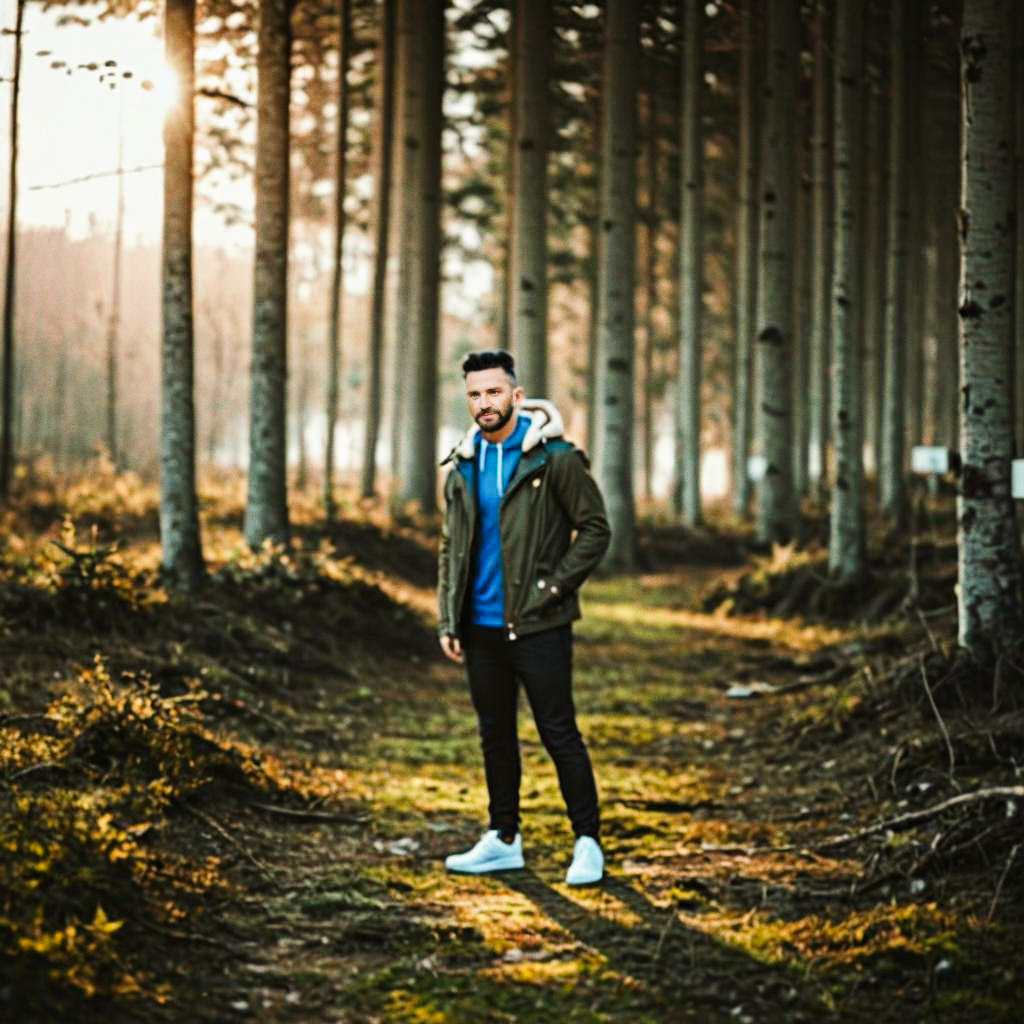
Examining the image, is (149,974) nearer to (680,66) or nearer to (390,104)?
(390,104)

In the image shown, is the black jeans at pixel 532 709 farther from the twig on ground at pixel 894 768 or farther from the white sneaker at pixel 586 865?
the twig on ground at pixel 894 768

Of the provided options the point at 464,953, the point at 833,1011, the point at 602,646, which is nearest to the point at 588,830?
the point at 464,953

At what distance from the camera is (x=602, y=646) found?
46.3 ft

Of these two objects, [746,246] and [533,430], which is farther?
[746,246]

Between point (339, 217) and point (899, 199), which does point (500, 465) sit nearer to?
point (899, 199)

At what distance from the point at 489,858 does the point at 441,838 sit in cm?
71

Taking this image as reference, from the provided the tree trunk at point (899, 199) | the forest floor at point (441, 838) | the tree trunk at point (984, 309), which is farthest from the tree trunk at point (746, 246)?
the tree trunk at point (984, 309)

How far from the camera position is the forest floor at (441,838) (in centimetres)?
462

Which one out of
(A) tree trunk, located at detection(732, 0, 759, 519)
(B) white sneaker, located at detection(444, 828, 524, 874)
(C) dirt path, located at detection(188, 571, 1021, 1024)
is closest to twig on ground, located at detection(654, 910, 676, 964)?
(C) dirt path, located at detection(188, 571, 1021, 1024)

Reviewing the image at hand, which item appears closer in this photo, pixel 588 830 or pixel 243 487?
pixel 588 830

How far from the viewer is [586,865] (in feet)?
19.8

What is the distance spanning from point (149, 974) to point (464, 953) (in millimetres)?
1115

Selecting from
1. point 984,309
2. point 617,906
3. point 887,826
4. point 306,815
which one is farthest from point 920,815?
point 984,309

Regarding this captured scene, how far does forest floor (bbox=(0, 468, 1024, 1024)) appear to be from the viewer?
4.62 meters
